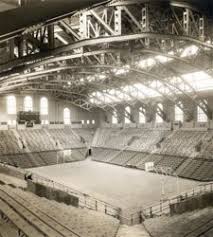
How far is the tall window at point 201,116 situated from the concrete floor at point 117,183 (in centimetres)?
966

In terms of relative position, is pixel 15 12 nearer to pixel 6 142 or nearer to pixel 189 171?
pixel 189 171

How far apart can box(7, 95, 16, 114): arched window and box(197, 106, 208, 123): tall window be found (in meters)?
28.6

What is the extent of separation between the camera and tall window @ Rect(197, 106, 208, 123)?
117 ft

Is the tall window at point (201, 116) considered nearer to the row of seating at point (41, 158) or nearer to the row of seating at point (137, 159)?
the row of seating at point (137, 159)

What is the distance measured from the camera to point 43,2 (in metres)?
5.71

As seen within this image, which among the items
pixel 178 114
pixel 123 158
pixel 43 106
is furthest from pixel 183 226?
pixel 43 106

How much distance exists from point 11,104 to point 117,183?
83.5ft

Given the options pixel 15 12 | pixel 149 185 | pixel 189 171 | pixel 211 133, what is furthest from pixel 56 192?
pixel 211 133

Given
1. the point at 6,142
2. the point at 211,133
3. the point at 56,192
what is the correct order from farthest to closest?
the point at 6,142 < the point at 211,133 < the point at 56,192

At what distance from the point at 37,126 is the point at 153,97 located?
20.5 m

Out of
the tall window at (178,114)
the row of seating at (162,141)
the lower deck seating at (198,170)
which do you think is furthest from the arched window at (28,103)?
the lower deck seating at (198,170)

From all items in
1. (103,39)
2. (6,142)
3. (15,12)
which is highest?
(103,39)

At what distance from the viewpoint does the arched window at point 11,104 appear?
45669 millimetres

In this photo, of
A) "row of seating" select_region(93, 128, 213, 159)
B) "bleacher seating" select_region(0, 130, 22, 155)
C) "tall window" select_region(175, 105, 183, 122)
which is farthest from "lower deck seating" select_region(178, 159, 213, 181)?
"bleacher seating" select_region(0, 130, 22, 155)
